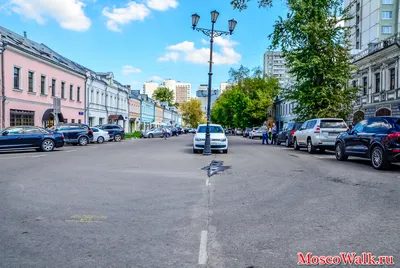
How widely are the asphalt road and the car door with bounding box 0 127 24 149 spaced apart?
9.69m

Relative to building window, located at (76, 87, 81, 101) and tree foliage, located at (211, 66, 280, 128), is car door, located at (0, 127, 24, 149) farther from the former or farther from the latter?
tree foliage, located at (211, 66, 280, 128)

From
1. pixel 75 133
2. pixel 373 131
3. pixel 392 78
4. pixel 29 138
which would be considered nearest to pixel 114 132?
pixel 75 133

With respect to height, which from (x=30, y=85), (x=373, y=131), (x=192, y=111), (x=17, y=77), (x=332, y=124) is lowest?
(x=373, y=131)

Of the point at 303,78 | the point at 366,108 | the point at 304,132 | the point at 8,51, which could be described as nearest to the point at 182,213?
the point at 304,132

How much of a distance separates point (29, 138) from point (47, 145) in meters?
1.03

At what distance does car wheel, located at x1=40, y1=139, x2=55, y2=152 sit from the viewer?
19.4 meters

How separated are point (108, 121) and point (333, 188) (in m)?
48.0

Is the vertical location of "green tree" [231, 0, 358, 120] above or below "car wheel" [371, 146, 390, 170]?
above

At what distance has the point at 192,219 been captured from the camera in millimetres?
5410

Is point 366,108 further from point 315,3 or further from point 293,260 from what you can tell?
point 293,260

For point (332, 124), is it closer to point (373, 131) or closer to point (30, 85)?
point (373, 131)

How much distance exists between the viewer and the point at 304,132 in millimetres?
19922

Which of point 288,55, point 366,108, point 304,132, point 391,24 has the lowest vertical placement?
point 304,132

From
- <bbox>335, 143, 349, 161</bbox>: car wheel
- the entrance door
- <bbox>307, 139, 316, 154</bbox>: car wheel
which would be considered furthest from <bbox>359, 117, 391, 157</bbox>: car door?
the entrance door
